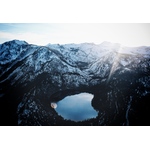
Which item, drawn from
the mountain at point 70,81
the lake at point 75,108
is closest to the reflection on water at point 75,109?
the lake at point 75,108

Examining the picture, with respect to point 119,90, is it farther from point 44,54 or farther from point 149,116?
point 44,54

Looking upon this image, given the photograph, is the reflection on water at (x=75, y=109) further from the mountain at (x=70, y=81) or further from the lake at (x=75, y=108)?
the mountain at (x=70, y=81)

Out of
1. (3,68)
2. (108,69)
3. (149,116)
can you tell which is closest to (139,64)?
(108,69)

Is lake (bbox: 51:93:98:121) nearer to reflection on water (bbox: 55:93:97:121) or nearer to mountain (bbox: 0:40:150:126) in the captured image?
→ reflection on water (bbox: 55:93:97:121)

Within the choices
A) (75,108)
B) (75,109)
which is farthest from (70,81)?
(75,109)

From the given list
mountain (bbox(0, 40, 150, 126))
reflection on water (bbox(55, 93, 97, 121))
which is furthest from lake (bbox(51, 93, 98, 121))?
mountain (bbox(0, 40, 150, 126))

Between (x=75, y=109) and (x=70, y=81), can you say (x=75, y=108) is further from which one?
(x=70, y=81)

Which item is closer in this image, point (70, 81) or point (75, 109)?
point (75, 109)
